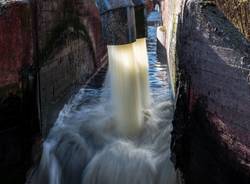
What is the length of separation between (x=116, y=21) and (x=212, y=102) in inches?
104

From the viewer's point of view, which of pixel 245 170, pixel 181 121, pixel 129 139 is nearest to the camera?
pixel 245 170

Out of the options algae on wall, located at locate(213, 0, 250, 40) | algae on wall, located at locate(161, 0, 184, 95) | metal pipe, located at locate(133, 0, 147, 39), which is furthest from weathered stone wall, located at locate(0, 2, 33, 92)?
algae on wall, located at locate(213, 0, 250, 40)

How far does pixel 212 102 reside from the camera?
473 centimetres

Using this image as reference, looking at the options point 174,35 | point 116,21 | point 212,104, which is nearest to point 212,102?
point 212,104

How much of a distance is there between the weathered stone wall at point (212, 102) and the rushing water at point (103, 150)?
0.65 metres

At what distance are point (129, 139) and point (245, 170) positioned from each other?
3072 millimetres

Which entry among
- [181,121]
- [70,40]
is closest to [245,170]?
[181,121]

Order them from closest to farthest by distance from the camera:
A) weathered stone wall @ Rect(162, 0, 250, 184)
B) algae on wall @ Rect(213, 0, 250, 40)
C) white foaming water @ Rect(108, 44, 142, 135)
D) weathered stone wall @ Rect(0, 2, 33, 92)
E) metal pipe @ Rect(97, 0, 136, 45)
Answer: weathered stone wall @ Rect(162, 0, 250, 184) < weathered stone wall @ Rect(0, 2, 33, 92) < algae on wall @ Rect(213, 0, 250, 40) < metal pipe @ Rect(97, 0, 136, 45) < white foaming water @ Rect(108, 44, 142, 135)

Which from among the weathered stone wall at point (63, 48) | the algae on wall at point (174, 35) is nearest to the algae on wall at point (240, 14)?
the algae on wall at point (174, 35)

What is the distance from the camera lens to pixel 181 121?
5641 millimetres

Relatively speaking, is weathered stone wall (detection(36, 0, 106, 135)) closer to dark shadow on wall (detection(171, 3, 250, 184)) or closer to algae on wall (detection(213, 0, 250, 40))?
dark shadow on wall (detection(171, 3, 250, 184))

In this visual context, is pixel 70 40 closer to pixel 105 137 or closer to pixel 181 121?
pixel 105 137

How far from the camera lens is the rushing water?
600 cm

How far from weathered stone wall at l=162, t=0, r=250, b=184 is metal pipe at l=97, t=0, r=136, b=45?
1300 mm
